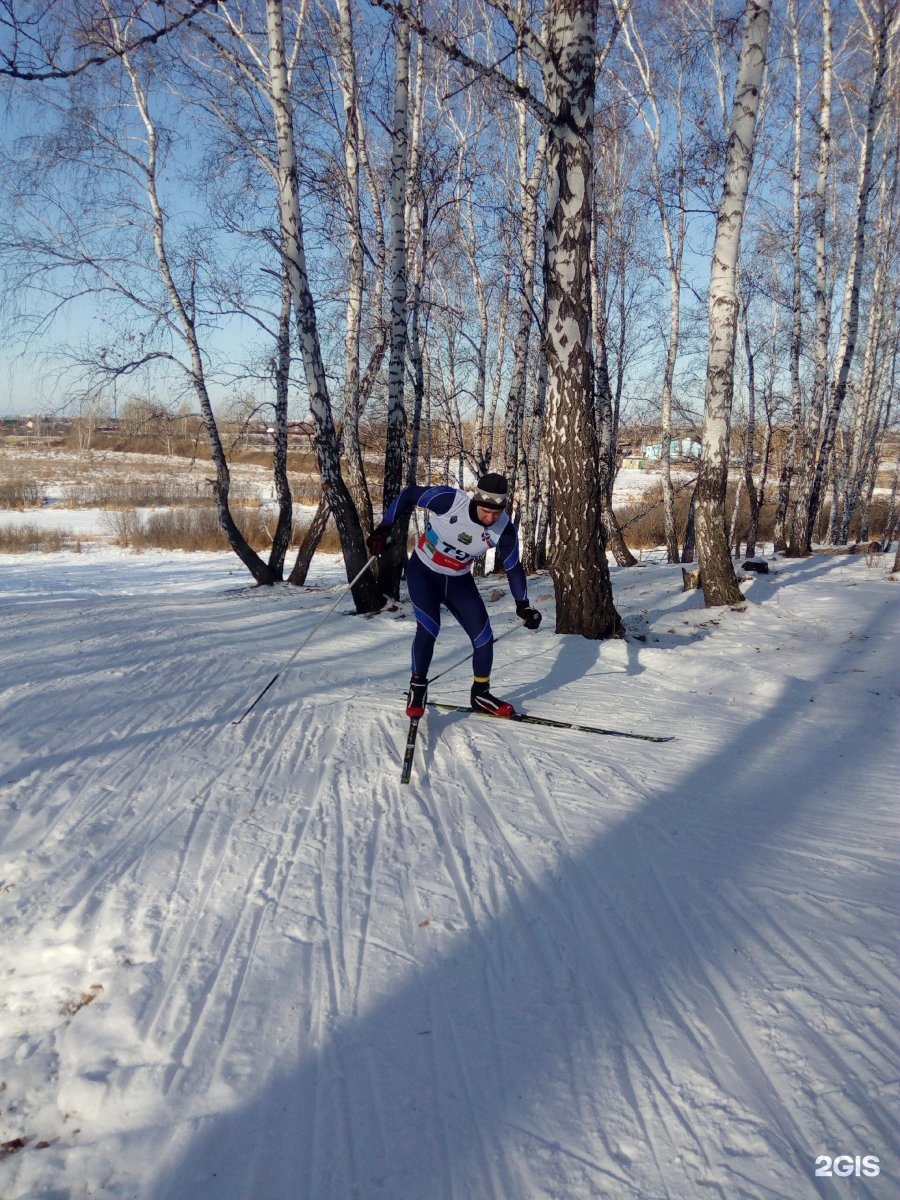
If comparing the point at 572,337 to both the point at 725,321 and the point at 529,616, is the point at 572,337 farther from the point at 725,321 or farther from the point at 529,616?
the point at 529,616

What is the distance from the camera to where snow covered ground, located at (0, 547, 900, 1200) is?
70.6 inches

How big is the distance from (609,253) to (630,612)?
38.8 ft

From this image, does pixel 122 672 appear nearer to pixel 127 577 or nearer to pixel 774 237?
pixel 127 577

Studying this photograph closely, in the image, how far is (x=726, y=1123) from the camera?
73.2 inches

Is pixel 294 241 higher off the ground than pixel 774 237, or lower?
lower

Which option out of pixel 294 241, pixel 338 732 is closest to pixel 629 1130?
pixel 338 732

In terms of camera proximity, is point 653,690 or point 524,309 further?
point 524,309

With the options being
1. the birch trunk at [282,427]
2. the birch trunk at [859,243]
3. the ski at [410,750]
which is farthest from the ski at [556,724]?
the birch trunk at [859,243]

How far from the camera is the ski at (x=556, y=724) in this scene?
14.6 ft

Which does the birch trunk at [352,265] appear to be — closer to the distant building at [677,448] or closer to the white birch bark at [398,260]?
the white birch bark at [398,260]

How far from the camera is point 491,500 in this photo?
4383mm

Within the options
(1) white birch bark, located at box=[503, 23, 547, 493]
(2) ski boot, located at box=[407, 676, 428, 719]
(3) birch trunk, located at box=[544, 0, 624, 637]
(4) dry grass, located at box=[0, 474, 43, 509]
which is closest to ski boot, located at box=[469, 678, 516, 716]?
(2) ski boot, located at box=[407, 676, 428, 719]

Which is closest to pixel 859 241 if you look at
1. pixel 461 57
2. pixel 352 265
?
pixel 352 265

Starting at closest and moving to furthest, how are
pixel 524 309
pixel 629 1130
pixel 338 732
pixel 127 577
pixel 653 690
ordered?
1. pixel 629 1130
2. pixel 338 732
3. pixel 653 690
4. pixel 524 309
5. pixel 127 577
